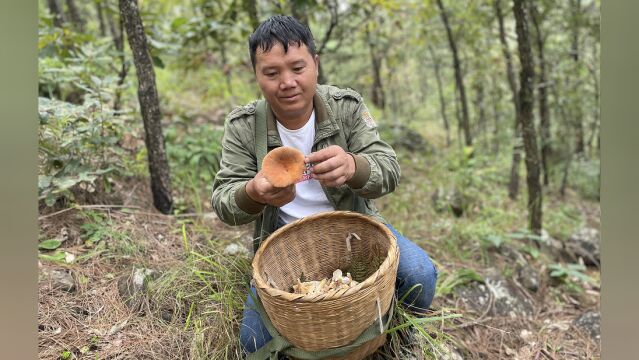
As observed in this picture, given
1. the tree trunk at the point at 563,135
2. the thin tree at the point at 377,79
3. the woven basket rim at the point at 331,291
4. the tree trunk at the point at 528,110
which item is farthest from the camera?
the tree trunk at the point at 563,135

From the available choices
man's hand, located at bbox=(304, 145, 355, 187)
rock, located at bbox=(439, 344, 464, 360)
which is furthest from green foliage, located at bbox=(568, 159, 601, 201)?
man's hand, located at bbox=(304, 145, 355, 187)

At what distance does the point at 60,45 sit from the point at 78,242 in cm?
197

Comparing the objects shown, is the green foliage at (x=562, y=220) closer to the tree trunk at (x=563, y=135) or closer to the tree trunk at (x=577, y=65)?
the tree trunk at (x=563, y=135)

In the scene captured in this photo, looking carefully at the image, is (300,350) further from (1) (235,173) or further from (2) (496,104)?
(2) (496,104)

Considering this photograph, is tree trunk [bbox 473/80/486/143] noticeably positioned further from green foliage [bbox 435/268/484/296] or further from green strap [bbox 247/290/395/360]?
green strap [bbox 247/290/395/360]

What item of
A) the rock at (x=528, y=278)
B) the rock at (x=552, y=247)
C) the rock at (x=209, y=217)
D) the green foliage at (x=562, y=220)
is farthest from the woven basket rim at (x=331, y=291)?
the green foliage at (x=562, y=220)

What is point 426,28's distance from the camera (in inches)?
289

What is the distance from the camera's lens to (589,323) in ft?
10.0

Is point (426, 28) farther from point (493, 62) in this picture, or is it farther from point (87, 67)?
point (87, 67)

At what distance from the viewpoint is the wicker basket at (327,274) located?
1.48m

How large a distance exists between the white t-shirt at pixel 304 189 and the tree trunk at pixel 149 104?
1.16 metres

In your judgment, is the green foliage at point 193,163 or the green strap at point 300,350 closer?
the green strap at point 300,350

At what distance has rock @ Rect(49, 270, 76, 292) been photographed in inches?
Answer: 86.6

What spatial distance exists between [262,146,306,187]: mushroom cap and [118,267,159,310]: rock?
1.10 metres
